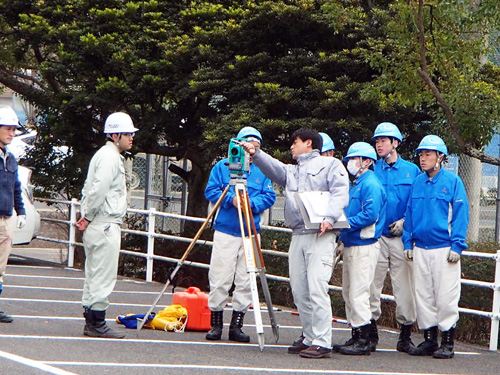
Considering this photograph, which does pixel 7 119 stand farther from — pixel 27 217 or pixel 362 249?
pixel 27 217

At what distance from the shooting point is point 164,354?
8117 millimetres

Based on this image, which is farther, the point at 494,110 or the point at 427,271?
the point at 494,110

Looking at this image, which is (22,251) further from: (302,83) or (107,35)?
(302,83)

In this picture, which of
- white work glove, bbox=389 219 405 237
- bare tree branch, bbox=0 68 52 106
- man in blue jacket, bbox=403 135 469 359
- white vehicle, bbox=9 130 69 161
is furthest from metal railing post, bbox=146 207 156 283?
man in blue jacket, bbox=403 135 469 359

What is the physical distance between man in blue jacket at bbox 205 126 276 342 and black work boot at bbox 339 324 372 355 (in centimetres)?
102

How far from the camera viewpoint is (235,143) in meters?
8.36

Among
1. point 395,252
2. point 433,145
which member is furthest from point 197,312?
point 433,145

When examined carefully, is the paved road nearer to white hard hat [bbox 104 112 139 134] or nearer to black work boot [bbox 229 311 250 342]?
black work boot [bbox 229 311 250 342]

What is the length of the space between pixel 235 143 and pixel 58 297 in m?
4.54

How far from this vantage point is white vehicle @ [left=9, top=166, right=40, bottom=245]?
48.9ft

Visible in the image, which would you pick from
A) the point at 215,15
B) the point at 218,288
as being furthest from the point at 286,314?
the point at 215,15

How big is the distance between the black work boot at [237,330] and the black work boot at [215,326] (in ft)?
0.38

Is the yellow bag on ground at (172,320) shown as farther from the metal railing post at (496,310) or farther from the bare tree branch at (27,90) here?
the bare tree branch at (27,90)

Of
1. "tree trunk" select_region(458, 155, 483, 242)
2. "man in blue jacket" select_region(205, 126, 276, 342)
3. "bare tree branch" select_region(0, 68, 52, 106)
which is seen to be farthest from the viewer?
"bare tree branch" select_region(0, 68, 52, 106)
